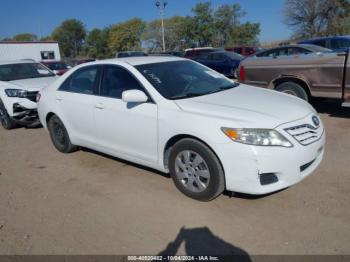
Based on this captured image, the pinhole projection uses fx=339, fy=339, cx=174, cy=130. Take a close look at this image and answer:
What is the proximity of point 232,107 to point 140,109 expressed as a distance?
1134 millimetres

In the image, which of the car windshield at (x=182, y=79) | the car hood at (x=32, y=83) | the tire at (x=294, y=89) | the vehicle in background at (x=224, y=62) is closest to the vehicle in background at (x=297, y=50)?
the vehicle in background at (x=224, y=62)

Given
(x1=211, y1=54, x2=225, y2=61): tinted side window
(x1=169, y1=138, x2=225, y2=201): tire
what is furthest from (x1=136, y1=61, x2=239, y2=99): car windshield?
(x1=211, y1=54, x2=225, y2=61): tinted side window

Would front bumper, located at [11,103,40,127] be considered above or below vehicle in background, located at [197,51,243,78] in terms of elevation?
below

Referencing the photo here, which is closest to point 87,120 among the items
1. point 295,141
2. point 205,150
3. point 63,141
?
point 63,141

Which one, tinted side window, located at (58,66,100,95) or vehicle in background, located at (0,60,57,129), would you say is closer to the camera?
tinted side window, located at (58,66,100,95)

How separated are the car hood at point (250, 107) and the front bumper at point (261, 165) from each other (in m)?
0.18

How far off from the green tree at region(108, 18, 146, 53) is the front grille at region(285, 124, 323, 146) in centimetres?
6538

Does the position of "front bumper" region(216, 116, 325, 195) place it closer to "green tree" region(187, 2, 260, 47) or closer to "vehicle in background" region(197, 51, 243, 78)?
"vehicle in background" region(197, 51, 243, 78)

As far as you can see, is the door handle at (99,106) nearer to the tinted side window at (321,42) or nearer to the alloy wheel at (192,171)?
the alloy wheel at (192,171)

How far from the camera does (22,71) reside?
28.5 ft

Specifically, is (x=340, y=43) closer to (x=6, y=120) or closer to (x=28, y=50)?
(x=6, y=120)

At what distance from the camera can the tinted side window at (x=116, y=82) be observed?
439 cm

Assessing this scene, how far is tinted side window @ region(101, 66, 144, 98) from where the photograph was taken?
14.4 feet

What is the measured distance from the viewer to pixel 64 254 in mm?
3150
